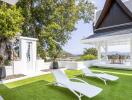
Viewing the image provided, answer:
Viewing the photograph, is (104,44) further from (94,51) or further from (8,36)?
(8,36)

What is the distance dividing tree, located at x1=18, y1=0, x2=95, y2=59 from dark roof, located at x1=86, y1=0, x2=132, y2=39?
428 centimetres

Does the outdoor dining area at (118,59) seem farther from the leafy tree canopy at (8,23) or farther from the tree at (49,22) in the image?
the leafy tree canopy at (8,23)

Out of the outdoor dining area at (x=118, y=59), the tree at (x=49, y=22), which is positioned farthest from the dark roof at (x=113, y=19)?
the tree at (x=49, y=22)

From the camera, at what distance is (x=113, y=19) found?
89.4 ft

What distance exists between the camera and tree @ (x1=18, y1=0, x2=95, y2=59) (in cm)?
2752

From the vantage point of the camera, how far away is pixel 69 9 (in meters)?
30.1

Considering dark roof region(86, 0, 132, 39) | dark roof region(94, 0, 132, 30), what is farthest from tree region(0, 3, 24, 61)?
dark roof region(94, 0, 132, 30)

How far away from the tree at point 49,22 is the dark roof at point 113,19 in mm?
4282

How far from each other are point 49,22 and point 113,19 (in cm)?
891

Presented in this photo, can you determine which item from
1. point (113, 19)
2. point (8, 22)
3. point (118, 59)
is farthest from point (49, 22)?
point (118, 59)

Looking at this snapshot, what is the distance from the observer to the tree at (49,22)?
2752 cm

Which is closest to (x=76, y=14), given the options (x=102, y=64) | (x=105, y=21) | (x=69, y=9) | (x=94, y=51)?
(x=69, y=9)

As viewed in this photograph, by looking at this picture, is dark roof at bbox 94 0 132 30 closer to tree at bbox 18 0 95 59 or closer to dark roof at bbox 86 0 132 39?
dark roof at bbox 86 0 132 39

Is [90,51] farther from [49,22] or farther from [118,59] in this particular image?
[118,59]
